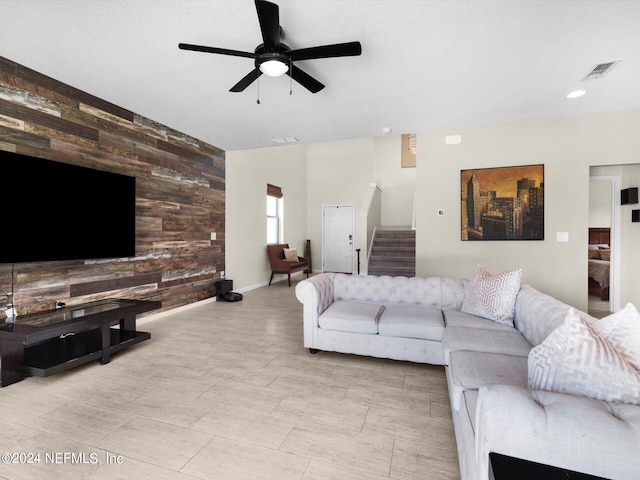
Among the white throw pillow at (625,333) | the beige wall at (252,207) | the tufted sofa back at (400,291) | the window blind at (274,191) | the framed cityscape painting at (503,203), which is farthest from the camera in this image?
the window blind at (274,191)

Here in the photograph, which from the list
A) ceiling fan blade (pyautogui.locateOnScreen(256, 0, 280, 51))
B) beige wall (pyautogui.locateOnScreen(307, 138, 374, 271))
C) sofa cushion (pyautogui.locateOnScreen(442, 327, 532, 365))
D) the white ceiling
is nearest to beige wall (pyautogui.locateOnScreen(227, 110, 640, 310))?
the white ceiling

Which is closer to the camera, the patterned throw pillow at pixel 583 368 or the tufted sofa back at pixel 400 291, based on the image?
the patterned throw pillow at pixel 583 368

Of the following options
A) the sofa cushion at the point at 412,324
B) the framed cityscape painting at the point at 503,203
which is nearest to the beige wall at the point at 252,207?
the sofa cushion at the point at 412,324

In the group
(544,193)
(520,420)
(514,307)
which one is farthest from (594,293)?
(520,420)

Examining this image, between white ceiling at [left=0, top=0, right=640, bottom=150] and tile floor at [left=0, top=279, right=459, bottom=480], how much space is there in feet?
9.13

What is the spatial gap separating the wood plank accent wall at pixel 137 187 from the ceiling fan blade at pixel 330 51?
8.61 ft

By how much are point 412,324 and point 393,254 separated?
428 cm

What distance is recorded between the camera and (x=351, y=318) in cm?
290

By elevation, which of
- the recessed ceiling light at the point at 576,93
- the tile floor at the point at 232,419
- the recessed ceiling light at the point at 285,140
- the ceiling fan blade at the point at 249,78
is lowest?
the tile floor at the point at 232,419

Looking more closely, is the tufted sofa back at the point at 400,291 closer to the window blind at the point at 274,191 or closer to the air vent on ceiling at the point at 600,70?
the air vent on ceiling at the point at 600,70

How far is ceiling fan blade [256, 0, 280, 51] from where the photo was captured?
1.88 meters

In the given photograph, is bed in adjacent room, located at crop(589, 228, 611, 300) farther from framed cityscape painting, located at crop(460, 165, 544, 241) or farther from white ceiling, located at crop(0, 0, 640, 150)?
white ceiling, located at crop(0, 0, 640, 150)

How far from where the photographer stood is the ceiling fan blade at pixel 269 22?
1.88 m

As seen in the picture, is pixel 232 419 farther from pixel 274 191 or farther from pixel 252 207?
pixel 274 191
